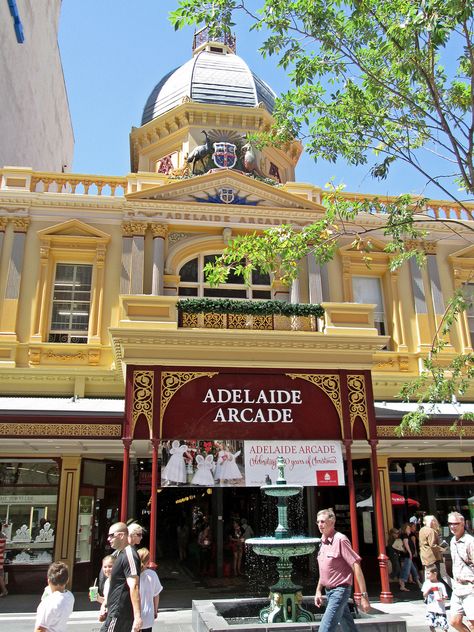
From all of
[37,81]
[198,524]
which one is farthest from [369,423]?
[37,81]

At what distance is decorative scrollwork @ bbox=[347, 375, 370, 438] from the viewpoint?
12.8 meters

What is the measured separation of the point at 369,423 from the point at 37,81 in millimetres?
22034

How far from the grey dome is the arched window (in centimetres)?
716

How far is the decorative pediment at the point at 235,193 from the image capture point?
1675cm

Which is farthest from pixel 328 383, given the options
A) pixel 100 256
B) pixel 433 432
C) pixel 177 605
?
pixel 100 256

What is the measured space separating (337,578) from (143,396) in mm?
6522

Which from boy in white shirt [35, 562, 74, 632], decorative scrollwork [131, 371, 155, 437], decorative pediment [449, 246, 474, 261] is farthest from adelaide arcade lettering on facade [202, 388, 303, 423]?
decorative pediment [449, 246, 474, 261]

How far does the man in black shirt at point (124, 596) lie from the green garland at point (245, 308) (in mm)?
7649

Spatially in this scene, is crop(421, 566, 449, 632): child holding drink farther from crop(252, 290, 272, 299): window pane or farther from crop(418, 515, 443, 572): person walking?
crop(252, 290, 272, 299): window pane

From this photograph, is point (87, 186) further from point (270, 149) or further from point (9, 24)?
point (9, 24)

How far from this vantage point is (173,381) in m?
12.4

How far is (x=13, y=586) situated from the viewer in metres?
13.7

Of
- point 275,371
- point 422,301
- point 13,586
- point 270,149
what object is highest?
point 270,149

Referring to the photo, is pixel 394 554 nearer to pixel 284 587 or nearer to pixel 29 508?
pixel 284 587
